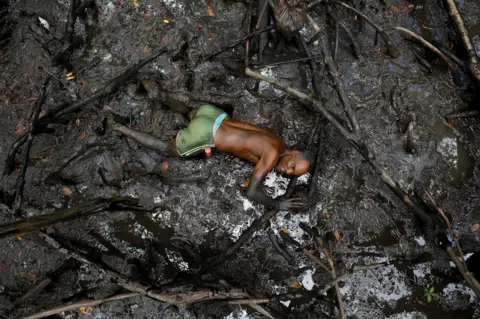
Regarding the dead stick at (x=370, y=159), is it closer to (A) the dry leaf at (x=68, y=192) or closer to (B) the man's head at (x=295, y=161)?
(B) the man's head at (x=295, y=161)

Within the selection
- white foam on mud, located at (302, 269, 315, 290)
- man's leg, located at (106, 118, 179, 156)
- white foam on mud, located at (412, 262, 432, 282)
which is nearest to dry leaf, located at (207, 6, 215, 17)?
man's leg, located at (106, 118, 179, 156)

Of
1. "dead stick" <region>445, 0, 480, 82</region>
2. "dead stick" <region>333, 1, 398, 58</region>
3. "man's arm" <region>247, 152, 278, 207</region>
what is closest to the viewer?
"man's arm" <region>247, 152, 278, 207</region>

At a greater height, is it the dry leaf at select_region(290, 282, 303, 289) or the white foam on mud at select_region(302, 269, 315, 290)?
the white foam on mud at select_region(302, 269, 315, 290)

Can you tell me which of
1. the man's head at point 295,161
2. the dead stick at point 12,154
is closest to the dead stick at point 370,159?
the man's head at point 295,161

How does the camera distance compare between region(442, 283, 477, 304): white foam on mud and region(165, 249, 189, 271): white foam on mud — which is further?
region(165, 249, 189, 271): white foam on mud

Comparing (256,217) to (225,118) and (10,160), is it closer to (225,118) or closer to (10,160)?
(225,118)

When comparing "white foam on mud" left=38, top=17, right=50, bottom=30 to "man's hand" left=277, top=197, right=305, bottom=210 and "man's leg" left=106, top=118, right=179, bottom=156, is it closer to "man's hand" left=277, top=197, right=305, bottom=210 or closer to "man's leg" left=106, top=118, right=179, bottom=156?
"man's leg" left=106, top=118, right=179, bottom=156

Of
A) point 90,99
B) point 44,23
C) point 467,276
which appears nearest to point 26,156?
point 90,99
